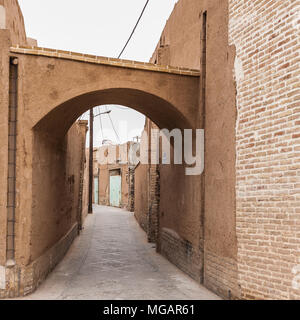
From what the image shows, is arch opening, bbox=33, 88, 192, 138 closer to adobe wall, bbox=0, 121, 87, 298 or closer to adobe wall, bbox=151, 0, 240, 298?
adobe wall, bbox=0, 121, 87, 298

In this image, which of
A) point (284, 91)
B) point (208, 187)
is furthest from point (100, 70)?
point (284, 91)

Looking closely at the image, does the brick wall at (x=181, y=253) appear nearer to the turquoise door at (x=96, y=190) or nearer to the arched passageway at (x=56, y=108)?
the arched passageway at (x=56, y=108)

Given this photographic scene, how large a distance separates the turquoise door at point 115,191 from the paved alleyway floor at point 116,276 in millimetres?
14449

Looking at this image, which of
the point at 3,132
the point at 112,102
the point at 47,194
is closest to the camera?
the point at 3,132

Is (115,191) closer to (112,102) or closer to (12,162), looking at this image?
(112,102)

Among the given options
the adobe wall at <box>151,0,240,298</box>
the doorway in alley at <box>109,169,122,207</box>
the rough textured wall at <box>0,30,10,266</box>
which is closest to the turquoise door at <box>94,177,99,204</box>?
the doorway in alley at <box>109,169,122,207</box>

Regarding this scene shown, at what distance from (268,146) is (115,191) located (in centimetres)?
2274

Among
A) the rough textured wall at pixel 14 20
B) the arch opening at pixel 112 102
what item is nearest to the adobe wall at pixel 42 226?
the arch opening at pixel 112 102

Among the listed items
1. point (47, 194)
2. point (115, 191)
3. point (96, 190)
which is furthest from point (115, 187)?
point (47, 194)

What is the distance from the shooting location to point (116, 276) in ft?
22.1

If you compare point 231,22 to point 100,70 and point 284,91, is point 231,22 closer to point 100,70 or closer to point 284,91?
point 284,91

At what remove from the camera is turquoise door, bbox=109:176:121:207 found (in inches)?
1011

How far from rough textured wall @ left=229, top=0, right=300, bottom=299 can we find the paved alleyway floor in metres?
1.37

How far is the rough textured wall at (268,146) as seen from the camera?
13.0 feet
